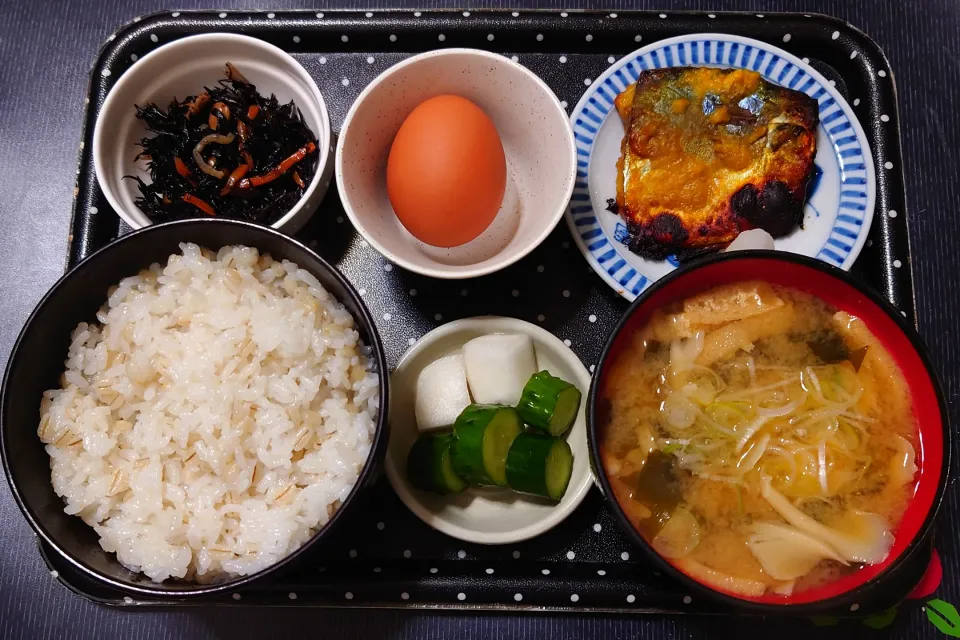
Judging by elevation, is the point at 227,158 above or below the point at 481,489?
above

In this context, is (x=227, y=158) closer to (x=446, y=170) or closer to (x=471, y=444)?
(x=446, y=170)

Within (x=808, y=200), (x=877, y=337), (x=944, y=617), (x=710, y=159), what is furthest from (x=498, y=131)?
(x=944, y=617)

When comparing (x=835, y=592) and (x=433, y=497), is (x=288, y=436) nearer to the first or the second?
(x=433, y=497)

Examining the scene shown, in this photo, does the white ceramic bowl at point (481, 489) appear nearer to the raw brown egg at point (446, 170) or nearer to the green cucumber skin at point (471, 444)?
the green cucumber skin at point (471, 444)

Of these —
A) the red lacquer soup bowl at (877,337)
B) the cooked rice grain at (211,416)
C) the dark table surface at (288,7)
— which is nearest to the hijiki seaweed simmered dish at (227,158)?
the cooked rice grain at (211,416)

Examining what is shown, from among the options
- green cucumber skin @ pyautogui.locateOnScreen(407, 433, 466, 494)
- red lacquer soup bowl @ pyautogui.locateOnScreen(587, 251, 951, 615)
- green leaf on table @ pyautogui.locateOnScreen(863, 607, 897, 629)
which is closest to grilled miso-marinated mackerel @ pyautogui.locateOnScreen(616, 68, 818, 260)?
red lacquer soup bowl @ pyautogui.locateOnScreen(587, 251, 951, 615)

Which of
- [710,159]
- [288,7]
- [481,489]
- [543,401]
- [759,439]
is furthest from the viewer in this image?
[288,7]

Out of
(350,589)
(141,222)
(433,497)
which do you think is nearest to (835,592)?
(433,497)
